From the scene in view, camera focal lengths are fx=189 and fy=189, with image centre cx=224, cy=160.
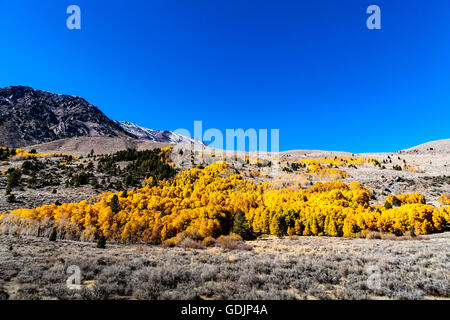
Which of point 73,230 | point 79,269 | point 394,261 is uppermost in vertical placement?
point 79,269

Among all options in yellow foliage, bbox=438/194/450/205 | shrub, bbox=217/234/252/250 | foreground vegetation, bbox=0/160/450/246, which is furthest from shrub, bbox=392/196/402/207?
shrub, bbox=217/234/252/250

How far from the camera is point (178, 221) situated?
48.4 metres

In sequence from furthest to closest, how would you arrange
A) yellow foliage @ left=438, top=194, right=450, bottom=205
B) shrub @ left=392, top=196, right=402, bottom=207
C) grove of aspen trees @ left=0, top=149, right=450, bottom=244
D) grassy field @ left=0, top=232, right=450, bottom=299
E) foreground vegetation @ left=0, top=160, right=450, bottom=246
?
shrub @ left=392, top=196, right=402, bottom=207 < yellow foliage @ left=438, top=194, right=450, bottom=205 < grove of aspen trees @ left=0, top=149, right=450, bottom=244 < foreground vegetation @ left=0, top=160, right=450, bottom=246 < grassy field @ left=0, top=232, right=450, bottom=299

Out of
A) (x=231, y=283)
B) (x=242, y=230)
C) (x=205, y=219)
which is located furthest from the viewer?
(x=205, y=219)

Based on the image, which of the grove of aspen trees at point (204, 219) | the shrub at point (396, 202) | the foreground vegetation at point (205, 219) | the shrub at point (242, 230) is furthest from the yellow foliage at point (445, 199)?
the shrub at point (242, 230)

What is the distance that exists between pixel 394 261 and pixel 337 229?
136 ft

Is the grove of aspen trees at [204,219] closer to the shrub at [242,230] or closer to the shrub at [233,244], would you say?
the shrub at [242,230]

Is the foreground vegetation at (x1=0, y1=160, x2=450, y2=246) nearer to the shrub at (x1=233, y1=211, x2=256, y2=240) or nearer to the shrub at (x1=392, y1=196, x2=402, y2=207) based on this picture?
the shrub at (x1=233, y1=211, x2=256, y2=240)

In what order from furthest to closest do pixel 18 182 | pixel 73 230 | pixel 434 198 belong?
pixel 18 182 → pixel 434 198 → pixel 73 230

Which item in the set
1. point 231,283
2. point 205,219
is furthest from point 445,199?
point 231,283

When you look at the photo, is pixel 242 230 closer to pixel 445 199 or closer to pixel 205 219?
pixel 205 219

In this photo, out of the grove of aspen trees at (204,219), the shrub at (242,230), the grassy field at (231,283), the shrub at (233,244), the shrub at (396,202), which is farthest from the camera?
the shrub at (396,202)

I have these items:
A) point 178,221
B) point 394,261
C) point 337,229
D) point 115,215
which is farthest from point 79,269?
point 337,229
